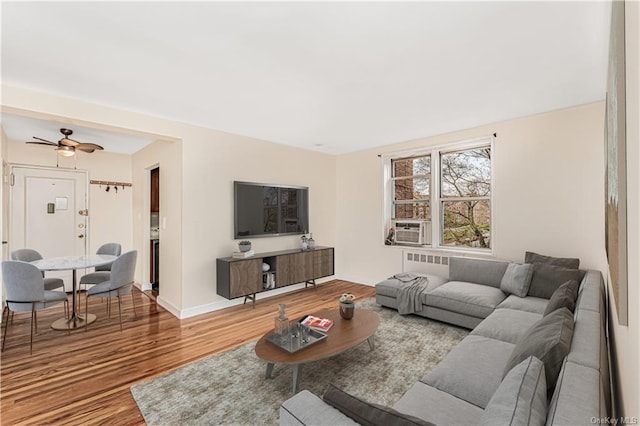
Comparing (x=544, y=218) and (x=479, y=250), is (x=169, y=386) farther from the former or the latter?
(x=544, y=218)

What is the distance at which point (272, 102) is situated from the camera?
10.2 feet

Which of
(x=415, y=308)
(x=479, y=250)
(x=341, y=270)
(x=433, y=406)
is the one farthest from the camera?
(x=341, y=270)

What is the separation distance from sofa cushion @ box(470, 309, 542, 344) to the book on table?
3.87 feet

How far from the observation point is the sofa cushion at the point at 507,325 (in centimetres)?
220

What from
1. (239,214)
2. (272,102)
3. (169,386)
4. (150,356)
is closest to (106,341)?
(150,356)

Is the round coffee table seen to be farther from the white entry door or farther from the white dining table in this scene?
the white entry door

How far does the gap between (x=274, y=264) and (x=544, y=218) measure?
12.0 ft

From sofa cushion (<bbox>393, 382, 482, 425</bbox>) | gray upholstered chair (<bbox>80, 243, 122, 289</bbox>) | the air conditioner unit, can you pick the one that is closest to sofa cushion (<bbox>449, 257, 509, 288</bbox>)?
the air conditioner unit

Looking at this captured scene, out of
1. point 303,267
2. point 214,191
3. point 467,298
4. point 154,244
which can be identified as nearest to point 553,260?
point 467,298

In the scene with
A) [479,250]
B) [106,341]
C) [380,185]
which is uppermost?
[380,185]

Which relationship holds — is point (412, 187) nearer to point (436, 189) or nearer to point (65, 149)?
point (436, 189)

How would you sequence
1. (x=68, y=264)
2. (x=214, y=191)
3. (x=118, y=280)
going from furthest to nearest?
(x=214, y=191), (x=118, y=280), (x=68, y=264)

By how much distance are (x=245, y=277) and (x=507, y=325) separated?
3042 millimetres

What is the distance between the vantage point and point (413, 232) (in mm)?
4707
